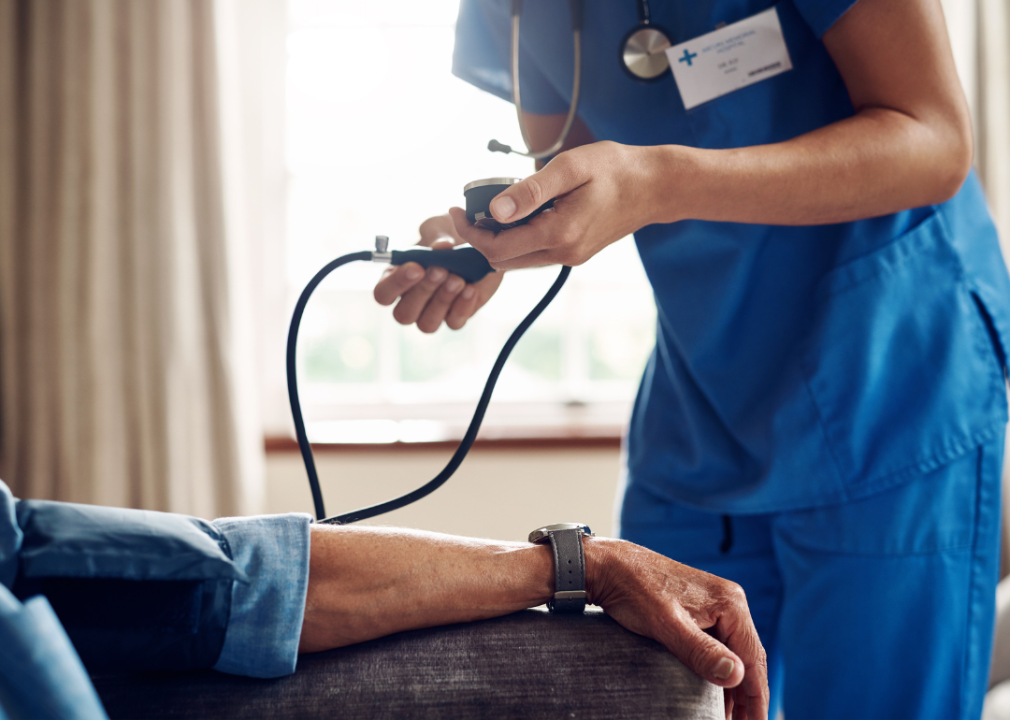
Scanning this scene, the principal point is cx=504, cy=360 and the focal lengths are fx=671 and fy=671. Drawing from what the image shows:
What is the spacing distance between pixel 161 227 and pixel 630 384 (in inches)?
63.1

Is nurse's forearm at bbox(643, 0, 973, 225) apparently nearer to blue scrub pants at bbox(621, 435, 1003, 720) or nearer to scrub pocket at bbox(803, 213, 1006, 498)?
scrub pocket at bbox(803, 213, 1006, 498)

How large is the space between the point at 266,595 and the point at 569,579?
0.27m

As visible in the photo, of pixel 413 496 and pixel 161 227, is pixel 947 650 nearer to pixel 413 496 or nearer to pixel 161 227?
pixel 413 496

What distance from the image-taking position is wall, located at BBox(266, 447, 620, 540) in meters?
2.10

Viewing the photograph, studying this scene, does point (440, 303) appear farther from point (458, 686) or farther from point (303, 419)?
point (458, 686)

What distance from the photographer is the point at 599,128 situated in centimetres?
94

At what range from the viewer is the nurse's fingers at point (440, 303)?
85 centimetres

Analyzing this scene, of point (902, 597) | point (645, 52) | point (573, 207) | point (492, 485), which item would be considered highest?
point (645, 52)

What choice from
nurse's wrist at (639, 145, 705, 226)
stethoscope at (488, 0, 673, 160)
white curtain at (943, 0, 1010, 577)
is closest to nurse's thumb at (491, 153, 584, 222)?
nurse's wrist at (639, 145, 705, 226)

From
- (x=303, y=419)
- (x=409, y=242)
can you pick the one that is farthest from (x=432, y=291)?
(x=409, y=242)

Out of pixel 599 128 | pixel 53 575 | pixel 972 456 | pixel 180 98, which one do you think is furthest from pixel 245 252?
pixel 972 456

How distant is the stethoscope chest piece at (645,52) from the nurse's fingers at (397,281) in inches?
15.2

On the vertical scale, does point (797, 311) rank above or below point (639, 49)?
below

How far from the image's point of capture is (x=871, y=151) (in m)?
0.70
